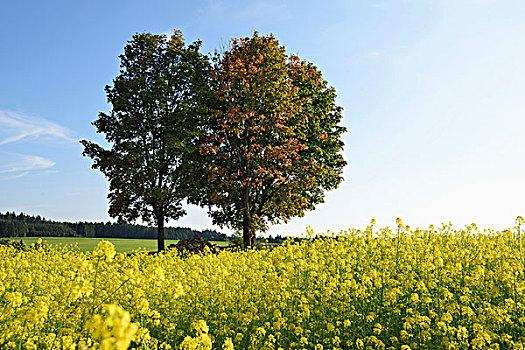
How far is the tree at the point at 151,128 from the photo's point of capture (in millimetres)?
19281

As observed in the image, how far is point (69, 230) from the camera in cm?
3422

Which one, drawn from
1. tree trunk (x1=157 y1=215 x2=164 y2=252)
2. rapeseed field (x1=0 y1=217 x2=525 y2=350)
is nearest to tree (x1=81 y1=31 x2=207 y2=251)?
tree trunk (x1=157 y1=215 x2=164 y2=252)

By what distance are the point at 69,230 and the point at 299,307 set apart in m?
33.5

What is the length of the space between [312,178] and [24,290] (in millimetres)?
14042

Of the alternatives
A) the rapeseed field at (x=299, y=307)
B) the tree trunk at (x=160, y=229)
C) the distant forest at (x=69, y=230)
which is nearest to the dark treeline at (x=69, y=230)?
the distant forest at (x=69, y=230)

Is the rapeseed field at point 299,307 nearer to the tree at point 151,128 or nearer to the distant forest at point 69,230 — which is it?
the tree at point 151,128

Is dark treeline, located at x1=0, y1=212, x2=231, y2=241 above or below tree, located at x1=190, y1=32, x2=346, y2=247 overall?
below

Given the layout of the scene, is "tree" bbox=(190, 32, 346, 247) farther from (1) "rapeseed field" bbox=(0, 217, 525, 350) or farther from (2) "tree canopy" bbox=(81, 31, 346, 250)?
(1) "rapeseed field" bbox=(0, 217, 525, 350)

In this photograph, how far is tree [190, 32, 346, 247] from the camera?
18125 millimetres

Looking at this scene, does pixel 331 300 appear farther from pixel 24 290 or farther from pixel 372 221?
pixel 24 290

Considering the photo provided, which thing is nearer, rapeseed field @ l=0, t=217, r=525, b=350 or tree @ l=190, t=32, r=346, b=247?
rapeseed field @ l=0, t=217, r=525, b=350

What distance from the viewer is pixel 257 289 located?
6980mm

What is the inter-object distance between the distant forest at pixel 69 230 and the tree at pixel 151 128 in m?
11.3

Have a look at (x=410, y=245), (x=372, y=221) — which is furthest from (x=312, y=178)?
(x=410, y=245)
